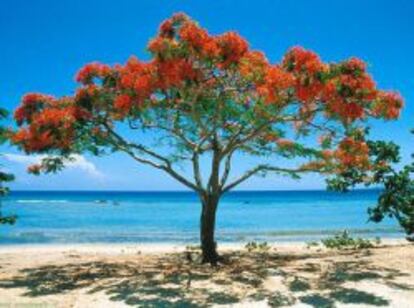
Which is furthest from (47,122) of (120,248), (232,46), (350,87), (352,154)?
(120,248)

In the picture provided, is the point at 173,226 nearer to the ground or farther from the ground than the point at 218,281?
farther from the ground

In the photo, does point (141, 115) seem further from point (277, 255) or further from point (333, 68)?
point (277, 255)

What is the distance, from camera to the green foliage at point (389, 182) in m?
19.7

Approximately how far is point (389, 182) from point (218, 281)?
28.0 ft

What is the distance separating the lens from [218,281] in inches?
538

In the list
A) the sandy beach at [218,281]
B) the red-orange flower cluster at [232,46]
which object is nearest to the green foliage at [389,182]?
the sandy beach at [218,281]

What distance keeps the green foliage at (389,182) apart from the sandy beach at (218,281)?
2191 mm

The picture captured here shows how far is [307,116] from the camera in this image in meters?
14.7

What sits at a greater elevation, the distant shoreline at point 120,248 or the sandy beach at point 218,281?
the distant shoreline at point 120,248

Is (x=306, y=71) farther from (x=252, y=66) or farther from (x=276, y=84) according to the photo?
(x=252, y=66)

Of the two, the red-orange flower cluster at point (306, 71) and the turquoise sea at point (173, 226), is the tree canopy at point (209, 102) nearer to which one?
the red-orange flower cluster at point (306, 71)

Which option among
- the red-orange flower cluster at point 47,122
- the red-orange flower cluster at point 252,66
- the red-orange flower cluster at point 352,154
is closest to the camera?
the red-orange flower cluster at point 252,66

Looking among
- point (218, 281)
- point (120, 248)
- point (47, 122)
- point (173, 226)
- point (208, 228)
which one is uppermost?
point (47, 122)

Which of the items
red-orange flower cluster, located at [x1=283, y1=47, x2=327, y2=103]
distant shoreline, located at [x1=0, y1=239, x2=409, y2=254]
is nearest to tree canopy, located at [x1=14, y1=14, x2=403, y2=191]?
red-orange flower cluster, located at [x1=283, y1=47, x2=327, y2=103]
